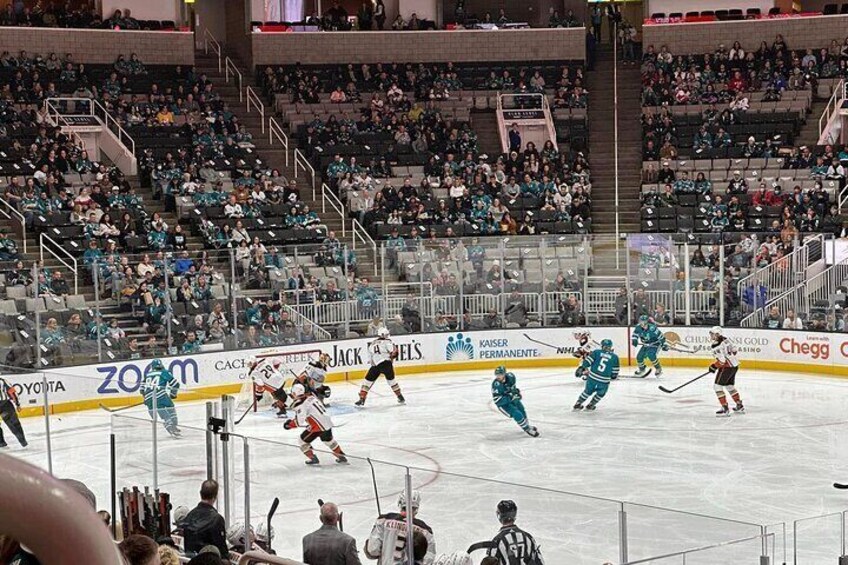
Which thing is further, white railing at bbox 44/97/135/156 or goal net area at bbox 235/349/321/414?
white railing at bbox 44/97/135/156

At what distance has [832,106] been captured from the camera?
32.3m

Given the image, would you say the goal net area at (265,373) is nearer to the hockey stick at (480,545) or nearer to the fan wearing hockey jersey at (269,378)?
the fan wearing hockey jersey at (269,378)

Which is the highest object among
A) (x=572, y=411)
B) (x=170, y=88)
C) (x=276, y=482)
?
(x=170, y=88)

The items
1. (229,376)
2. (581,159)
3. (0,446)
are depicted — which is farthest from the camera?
(581,159)

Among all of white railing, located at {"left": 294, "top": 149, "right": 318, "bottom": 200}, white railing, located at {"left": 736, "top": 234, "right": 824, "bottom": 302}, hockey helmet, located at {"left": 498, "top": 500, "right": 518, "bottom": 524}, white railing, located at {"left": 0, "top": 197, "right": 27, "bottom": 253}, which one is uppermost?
white railing, located at {"left": 294, "top": 149, "right": 318, "bottom": 200}

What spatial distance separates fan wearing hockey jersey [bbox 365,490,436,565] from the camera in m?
7.28

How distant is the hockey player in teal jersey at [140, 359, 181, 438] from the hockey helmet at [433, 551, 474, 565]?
9.05 feet

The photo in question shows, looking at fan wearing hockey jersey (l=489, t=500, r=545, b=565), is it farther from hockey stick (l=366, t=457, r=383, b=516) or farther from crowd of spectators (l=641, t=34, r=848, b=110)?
crowd of spectators (l=641, t=34, r=848, b=110)

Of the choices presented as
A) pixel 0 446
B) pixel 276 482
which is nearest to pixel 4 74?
pixel 0 446

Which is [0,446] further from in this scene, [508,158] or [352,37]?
[352,37]

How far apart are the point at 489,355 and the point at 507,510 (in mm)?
17457

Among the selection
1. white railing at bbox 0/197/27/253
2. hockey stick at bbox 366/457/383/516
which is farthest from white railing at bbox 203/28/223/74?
hockey stick at bbox 366/457/383/516

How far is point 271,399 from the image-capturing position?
19.6 metres

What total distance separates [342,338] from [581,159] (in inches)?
404
